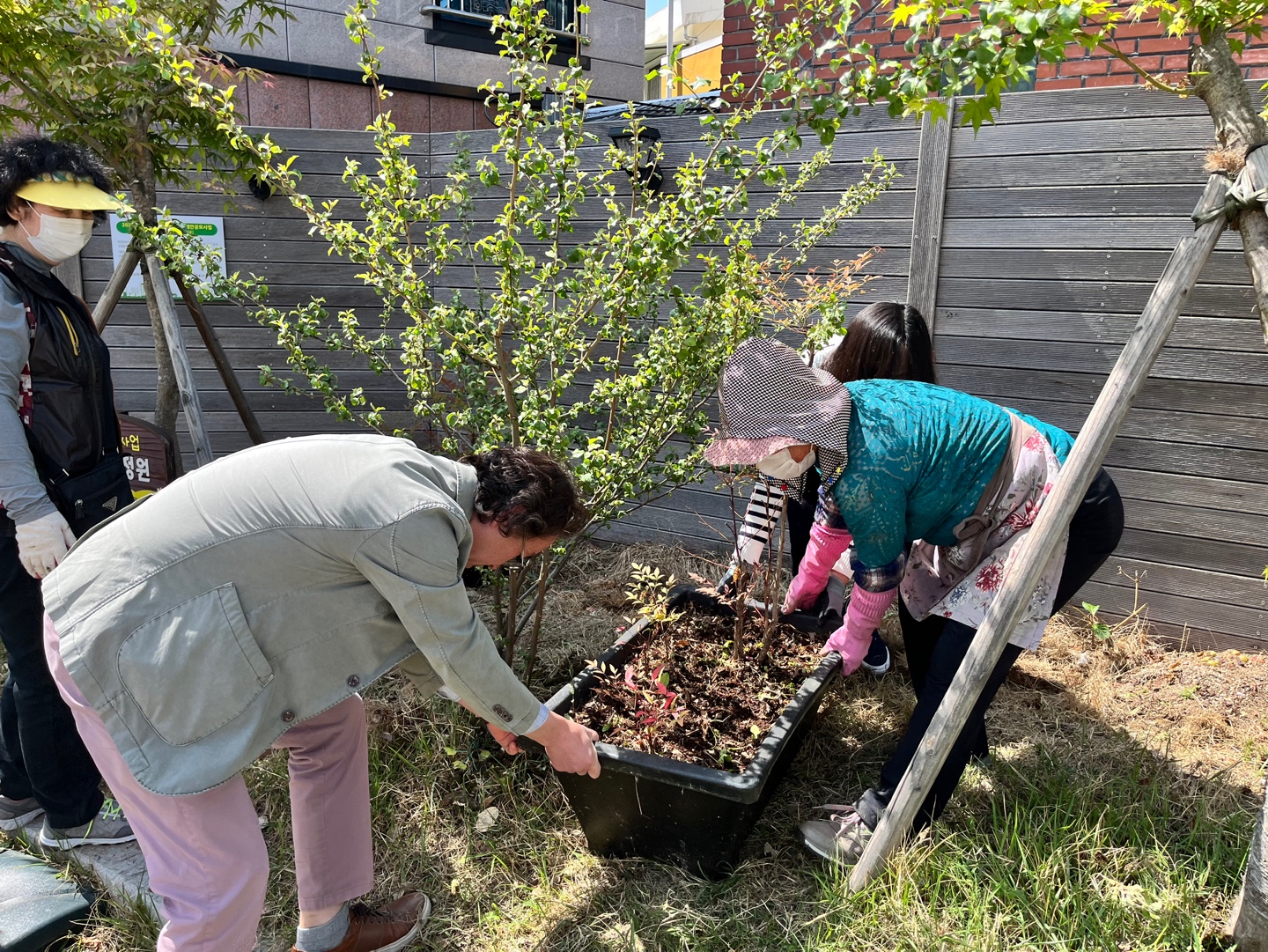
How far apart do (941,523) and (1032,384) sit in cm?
168

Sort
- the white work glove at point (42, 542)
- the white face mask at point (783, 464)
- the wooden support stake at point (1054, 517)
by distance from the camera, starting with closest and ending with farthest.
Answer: the wooden support stake at point (1054, 517) < the white face mask at point (783, 464) < the white work glove at point (42, 542)

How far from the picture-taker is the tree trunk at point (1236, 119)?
6.03 feet

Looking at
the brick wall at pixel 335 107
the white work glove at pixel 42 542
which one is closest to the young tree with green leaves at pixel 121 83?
the white work glove at pixel 42 542

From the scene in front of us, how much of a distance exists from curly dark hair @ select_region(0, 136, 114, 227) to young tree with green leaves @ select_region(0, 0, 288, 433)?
1.35 ft

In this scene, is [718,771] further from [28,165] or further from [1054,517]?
[28,165]

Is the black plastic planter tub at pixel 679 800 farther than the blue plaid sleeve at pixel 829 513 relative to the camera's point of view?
No

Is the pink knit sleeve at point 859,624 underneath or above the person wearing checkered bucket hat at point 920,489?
underneath

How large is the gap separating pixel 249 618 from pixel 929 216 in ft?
10.7

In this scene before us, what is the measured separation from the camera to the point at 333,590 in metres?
1.81

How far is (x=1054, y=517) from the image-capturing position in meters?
2.01

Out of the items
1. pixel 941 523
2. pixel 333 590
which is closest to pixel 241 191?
pixel 333 590

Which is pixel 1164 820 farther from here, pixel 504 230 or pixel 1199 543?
pixel 504 230

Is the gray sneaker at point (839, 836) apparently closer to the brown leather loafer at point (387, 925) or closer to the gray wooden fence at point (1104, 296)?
the brown leather loafer at point (387, 925)

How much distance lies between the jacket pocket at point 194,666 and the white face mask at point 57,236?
152 centimetres
